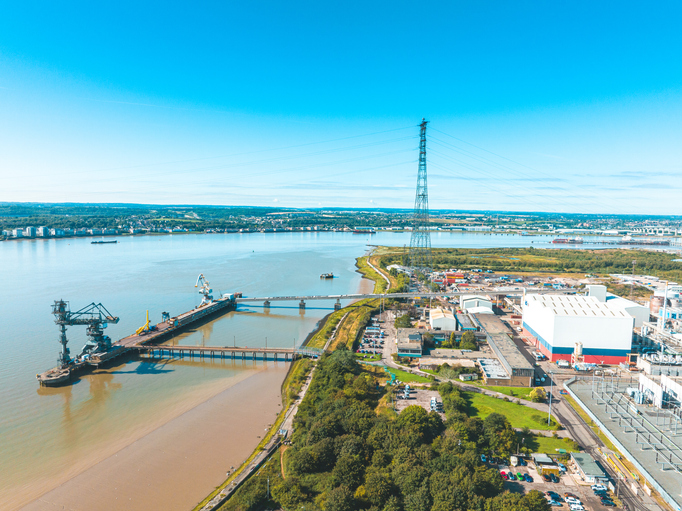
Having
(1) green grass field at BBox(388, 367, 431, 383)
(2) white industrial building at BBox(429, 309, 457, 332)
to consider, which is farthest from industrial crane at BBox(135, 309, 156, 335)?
(2) white industrial building at BBox(429, 309, 457, 332)

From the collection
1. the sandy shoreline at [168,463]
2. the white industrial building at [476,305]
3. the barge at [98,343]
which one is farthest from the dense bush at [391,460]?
the white industrial building at [476,305]

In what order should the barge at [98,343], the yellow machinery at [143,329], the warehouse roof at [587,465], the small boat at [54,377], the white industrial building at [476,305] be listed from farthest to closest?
the white industrial building at [476,305], the yellow machinery at [143,329], the barge at [98,343], the small boat at [54,377], the warehouse roof at [587,465]

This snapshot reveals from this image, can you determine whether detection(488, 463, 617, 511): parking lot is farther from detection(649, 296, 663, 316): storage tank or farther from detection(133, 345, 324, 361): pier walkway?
detection(649, 296, 663, 316): storage tank

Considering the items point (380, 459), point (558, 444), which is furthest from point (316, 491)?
point (558, 444)

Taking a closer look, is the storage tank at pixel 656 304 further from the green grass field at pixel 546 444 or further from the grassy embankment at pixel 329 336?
the grassy embankment at pixel 329 336

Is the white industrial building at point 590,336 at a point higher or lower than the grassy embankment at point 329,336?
higher

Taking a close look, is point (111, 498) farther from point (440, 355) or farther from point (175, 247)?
point (175, 247)
